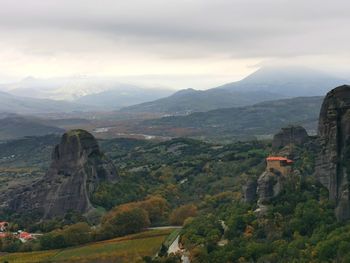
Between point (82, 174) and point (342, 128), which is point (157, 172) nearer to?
point (82, 174)

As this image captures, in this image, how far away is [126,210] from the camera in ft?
292

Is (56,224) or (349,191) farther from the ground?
(349,191)

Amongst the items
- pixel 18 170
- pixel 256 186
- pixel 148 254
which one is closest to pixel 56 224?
pixel 148 254

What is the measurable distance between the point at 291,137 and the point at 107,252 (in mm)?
38608

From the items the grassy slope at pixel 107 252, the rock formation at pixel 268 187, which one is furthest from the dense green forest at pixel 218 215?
the grassy slope at pixel 107 252

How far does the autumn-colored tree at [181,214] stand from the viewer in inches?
3558

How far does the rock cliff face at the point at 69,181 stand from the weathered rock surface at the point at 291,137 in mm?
28372

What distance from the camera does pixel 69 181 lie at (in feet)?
345

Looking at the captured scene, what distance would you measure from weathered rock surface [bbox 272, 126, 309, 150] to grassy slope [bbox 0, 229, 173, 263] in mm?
27445

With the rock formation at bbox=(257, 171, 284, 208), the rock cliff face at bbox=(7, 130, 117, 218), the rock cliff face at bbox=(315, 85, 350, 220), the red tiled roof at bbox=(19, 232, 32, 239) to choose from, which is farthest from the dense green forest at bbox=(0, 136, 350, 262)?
the red tiled roof at bbox=(19, 232, 32, 239)

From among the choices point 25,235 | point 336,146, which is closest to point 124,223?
point 25,235

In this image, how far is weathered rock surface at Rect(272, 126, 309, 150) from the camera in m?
99.4

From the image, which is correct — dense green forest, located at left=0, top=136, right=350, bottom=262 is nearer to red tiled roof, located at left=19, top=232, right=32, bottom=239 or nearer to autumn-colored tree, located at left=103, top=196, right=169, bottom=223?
autumn-colored tree, located at left=103, top=196, right=169, bottom=223

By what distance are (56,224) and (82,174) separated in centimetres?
1233
